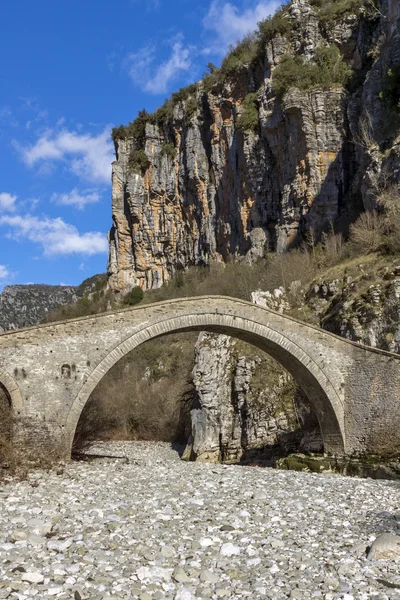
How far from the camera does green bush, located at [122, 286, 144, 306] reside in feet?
163

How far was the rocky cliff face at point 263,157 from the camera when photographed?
29.8 meters

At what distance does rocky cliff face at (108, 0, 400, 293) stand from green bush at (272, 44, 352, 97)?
18.8 inches

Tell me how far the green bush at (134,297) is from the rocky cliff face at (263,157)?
2096mm

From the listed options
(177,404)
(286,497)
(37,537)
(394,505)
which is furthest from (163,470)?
(177,404)

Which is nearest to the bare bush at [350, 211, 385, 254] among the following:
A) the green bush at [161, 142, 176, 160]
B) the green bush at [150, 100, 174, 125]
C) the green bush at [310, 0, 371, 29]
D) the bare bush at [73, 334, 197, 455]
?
the bare bush at [73, 334, 197, 455]

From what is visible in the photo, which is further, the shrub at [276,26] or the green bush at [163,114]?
the green bush at [163,114]

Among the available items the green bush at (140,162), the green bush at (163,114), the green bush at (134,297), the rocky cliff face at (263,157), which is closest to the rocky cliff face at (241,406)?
the rocky cliff face at (263,157)

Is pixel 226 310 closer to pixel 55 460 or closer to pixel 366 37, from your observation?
pixel 55 460

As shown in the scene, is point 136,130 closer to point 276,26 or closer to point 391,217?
point 276,26

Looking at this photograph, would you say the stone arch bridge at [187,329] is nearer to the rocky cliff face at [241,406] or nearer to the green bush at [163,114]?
the rocky cliff face at [241,406]

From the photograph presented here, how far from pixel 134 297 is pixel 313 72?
2493 cm

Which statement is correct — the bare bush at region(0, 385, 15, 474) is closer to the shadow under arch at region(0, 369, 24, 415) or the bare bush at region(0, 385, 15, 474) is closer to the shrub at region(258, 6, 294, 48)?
the shadow under arch at region(0, 369, 24, 415)

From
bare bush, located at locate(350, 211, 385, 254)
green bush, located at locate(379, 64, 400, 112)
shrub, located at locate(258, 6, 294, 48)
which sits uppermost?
shrub, located at locate(258, 6, 294, 48)

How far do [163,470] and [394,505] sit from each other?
598 centimetres
